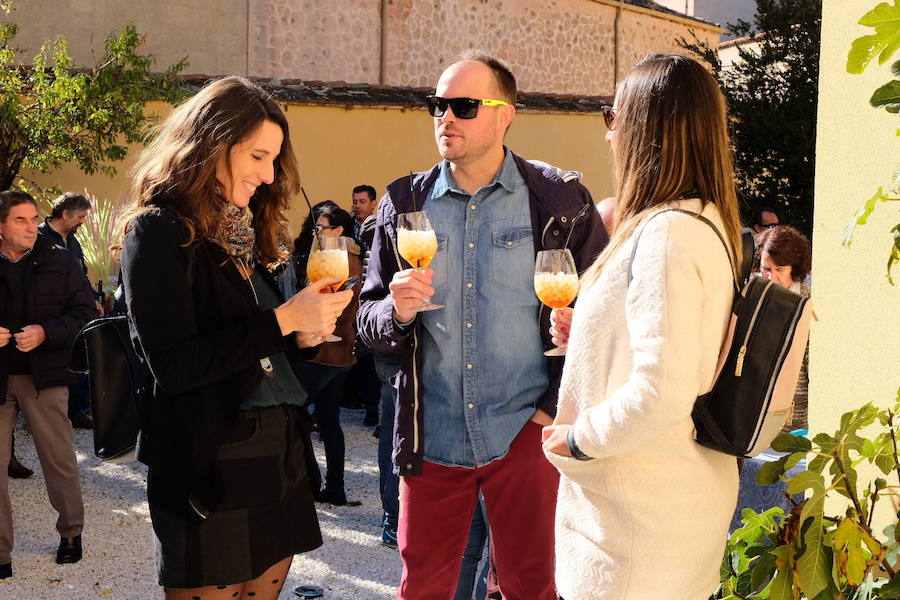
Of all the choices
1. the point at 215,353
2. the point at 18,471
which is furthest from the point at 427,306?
the point at 18,471

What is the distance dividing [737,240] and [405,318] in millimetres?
1190

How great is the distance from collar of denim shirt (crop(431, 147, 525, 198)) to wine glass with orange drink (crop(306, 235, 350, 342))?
0.58m

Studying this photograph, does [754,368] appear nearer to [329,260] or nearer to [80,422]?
[329,260]

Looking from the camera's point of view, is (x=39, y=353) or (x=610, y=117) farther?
(x=39, y=353)

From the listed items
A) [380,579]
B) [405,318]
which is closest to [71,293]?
[380,579]

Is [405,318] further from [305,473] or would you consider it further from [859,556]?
[859,556]

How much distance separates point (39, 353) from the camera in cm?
568

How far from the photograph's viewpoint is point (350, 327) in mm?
6758

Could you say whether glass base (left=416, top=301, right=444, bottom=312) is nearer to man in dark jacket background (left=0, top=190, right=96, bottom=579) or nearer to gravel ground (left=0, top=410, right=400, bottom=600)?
gravel ground (left=0, top=410, right=400, bottom=600)

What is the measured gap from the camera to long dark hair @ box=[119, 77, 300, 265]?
2.67m

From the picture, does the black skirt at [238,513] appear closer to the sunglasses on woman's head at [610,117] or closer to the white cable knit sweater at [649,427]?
the white cable knit sweater at [649,427]

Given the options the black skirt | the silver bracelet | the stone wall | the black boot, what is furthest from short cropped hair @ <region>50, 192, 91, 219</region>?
the stone wall

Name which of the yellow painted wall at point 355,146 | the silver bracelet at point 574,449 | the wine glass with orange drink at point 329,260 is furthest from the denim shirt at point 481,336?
the yellow painted wall at point 355,146

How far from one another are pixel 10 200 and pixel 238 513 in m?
3.90
